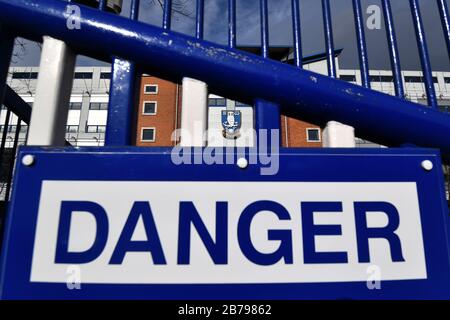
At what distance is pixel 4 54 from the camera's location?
1.12 metres

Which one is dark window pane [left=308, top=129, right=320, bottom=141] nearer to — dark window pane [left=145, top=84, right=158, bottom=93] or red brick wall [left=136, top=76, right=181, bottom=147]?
red brick wall [left=136, top=76, right=181, bottom=147]

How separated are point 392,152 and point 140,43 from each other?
2.58 ft

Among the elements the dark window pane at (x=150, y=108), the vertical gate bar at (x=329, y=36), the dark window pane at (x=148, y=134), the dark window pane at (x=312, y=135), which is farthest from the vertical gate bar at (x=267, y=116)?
the dark window pane at (x=150, y=108)

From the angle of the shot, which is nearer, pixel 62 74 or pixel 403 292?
pixel 403 292

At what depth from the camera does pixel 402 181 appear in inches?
38.1

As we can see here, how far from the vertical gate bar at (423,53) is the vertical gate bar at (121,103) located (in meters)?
0.93

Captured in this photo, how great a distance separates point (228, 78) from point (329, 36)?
0.41 metres

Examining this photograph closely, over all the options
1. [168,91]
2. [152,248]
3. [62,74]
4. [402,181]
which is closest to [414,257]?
[402,181]

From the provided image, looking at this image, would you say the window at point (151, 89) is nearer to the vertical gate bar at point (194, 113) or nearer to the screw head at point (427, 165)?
the vertical gate bar at point (194, 113)

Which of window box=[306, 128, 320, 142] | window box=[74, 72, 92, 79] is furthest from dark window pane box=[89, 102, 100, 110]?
window box=[306, 128, 320, 142]

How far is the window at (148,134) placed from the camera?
104ft

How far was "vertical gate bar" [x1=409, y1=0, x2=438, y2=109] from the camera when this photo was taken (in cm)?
115
